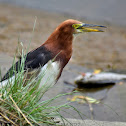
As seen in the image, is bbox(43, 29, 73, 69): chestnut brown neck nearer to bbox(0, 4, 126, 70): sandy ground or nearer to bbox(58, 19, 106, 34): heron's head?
bbox(58, 19, 106, 34): heron's head

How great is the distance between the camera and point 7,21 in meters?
7.84

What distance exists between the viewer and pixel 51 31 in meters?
7.44

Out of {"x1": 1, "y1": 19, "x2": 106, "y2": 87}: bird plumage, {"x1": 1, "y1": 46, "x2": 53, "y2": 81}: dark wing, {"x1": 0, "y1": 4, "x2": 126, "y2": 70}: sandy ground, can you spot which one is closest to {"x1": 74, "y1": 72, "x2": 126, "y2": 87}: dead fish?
{"x1": 0, "y1": 4, "x2": 126, "y2": 70}: sandy ground

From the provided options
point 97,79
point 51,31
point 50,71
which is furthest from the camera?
point 51,31

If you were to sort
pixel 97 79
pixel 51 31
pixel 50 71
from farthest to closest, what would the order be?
pixel 51 31, pixel 97 79, pixel 50 71

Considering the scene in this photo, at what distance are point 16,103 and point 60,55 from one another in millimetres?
852

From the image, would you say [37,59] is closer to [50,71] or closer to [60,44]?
[50,71]

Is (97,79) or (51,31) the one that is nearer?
(97,79)

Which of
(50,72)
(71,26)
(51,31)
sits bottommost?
(51,31)

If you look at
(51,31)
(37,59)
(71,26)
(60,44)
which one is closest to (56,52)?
(60,44)

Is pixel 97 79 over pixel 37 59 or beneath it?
beneath

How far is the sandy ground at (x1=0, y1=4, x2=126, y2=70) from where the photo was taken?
6.25 m

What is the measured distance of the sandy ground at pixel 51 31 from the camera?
20.5ft

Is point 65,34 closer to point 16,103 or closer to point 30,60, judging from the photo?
point 30,60
